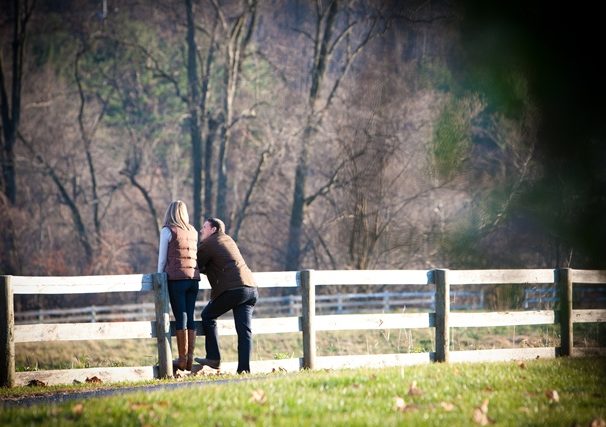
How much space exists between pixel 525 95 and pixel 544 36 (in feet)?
1.52

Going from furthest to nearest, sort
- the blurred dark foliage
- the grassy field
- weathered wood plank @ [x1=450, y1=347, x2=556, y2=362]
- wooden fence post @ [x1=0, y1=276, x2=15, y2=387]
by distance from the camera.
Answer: the grassy field
weathered wood plank @ [x1=450, y1=347, x2=556, y2=362]
wooden fence post @ [x1=0, y1=276, x2=15, y2=387]
the blurred dark foliage

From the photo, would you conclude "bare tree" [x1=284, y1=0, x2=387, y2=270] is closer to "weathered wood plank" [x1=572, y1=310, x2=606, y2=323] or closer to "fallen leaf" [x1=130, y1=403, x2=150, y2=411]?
"weathered wood plank" [x1=572, y1=310, x2=606, y2=323]

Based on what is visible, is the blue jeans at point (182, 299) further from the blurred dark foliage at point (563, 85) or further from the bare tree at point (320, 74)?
Result: the bare tree at point (320, 74)

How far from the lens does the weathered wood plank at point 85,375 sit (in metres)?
10.2

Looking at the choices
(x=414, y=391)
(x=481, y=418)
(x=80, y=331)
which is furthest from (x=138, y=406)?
(x=80, y=331)

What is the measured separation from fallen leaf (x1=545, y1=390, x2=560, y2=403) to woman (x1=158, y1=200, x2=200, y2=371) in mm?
4192

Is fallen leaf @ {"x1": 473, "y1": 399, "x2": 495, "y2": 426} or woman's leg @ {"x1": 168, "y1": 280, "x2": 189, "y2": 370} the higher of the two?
woman's leg @ {"x1": 168, "y1": 280, "x2": 189, "y2": 370}

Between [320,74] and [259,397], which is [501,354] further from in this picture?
[320,74]

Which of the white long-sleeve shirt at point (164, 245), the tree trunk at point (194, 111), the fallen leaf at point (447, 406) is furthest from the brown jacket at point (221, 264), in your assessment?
the tree trunk at point (194, 111)

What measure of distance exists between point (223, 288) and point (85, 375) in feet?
5.76

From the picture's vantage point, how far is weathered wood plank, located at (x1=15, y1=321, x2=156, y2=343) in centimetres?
1020

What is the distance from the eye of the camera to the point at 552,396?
8.16 m

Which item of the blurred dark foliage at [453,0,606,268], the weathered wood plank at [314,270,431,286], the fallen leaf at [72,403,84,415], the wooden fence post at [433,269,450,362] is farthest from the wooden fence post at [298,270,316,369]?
the blurred dark foliage at [453,0,606,268]

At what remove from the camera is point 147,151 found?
124 ft
